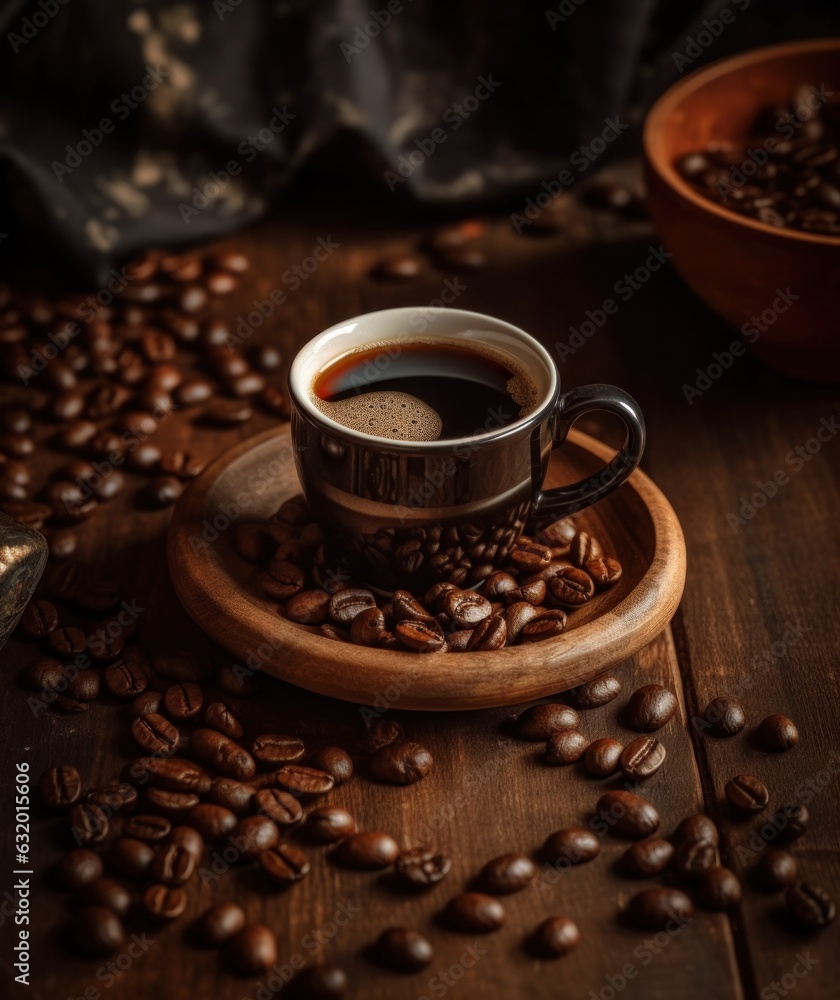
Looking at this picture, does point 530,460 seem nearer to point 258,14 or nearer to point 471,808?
point 471,808

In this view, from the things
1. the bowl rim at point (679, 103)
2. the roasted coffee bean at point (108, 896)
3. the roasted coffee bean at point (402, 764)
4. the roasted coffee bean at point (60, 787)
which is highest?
the bowl rim at point (679, 103)

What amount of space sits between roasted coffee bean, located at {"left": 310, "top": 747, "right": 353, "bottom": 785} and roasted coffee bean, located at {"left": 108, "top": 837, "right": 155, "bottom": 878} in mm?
190

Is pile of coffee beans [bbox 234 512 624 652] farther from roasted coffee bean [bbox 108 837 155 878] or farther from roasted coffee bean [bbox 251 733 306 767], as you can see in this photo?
roasted coffee bean [bbox 108 837 155 878]

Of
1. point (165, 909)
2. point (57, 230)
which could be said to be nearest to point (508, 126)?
point (57, 230)

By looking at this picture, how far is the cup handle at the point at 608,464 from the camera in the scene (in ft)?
3.91

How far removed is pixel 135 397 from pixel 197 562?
59cm

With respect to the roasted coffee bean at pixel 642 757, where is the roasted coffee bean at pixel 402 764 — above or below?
below

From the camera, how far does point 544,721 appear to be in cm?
116

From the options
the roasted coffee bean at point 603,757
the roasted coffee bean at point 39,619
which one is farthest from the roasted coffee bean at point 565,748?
the roasted coffee bean at point 39,619

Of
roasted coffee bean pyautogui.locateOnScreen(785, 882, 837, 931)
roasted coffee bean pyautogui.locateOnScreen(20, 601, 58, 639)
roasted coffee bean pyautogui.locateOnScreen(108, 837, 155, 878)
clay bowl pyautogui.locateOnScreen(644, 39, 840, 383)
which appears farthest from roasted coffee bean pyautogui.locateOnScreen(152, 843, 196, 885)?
clay bowl pyautogui.locateOnScreen(644, 39, 840, 383)

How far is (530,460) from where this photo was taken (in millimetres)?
1170

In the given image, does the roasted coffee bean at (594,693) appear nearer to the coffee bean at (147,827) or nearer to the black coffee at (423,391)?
the black coffee at (423,391)

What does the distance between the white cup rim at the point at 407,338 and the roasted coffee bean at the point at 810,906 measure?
523 mm

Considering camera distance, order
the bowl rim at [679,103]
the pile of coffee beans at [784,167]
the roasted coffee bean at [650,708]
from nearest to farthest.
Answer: the roasted coffee bean at [650,708] → the bowl rim at [679,103] → the pile of coffee beans at [784,167]
